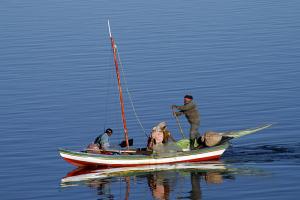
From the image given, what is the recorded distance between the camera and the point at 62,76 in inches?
2820

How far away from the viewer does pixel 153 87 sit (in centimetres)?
6588

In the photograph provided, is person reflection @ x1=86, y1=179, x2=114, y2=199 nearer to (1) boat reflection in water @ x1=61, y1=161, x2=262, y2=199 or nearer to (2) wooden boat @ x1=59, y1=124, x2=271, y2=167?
(1) boat reflection in water @ x1=61, y1=161, x2=262, y2=199

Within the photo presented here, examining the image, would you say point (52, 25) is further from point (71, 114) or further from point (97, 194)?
point (97, 194)

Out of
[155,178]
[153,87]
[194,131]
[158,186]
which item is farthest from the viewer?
[153,87]

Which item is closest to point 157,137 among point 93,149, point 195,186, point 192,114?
point 192,114

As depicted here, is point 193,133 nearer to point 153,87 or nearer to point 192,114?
point 192,114

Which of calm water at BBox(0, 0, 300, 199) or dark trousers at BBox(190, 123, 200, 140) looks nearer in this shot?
calm water at BBox(0, 0, 300, 199)

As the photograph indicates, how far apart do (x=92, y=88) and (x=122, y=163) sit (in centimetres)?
2233

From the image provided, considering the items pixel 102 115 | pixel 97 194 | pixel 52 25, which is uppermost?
pixel 52 25

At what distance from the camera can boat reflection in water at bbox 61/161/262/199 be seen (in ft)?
133

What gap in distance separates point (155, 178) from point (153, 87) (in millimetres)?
23087

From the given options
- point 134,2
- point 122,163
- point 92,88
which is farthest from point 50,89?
point 134,2

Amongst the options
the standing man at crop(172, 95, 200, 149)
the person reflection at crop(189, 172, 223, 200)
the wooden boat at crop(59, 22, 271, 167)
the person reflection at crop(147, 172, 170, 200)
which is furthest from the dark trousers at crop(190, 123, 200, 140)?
the person reflection at crop(147, 172, 170, 200)

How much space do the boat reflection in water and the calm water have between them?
0.28 feet
